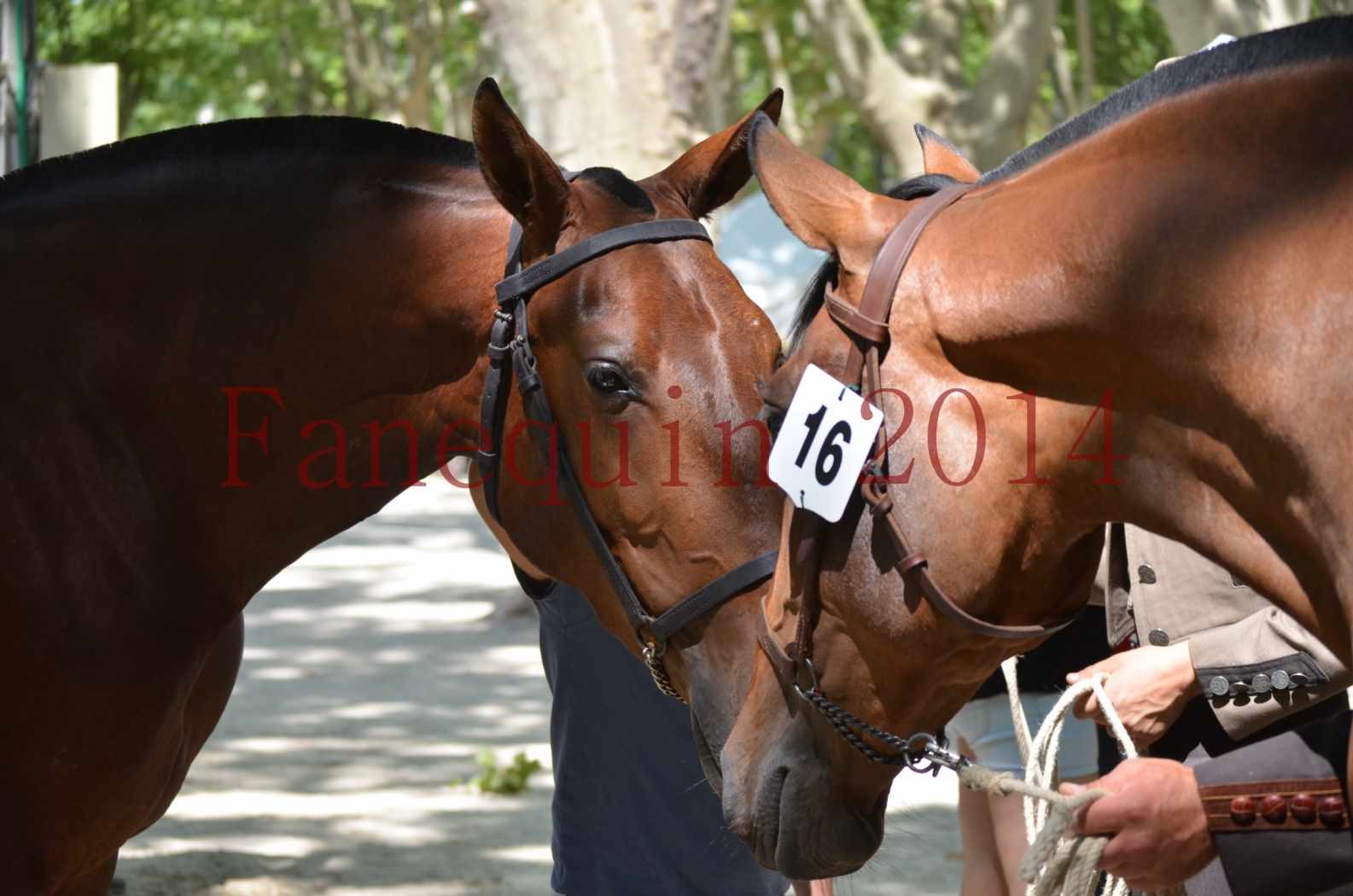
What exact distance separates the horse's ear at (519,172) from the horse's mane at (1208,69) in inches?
35.1

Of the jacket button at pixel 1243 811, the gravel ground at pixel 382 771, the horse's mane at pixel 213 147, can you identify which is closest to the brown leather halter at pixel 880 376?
the jacket button at pixel 1243 811

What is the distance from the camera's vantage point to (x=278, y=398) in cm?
276

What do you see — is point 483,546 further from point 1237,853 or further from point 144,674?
point 1237,853

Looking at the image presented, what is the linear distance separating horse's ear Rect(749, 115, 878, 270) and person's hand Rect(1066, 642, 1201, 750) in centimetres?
95

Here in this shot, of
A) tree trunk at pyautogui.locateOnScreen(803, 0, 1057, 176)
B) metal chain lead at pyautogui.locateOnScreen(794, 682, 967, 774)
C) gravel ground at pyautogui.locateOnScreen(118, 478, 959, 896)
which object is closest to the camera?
metal chain lead at pyautogui.locateOnScreen(794, 682, 967, 774)

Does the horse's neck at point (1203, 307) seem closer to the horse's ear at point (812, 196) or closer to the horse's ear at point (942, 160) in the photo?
the horse's ear at point (812, 196)

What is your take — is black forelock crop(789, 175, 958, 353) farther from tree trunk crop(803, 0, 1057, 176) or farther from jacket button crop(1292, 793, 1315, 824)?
tree trunk crop(803, 0, 1057, 176)

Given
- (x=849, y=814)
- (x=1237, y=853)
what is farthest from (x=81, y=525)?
(x=1237, y=853)

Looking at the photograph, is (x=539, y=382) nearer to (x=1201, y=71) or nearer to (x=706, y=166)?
(x=706, y=166)

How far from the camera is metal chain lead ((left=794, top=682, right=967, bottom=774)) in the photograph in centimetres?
220

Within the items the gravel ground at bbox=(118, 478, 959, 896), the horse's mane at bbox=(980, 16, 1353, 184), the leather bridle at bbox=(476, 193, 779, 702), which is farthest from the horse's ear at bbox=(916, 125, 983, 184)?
the gravel ground at bbox=(118, 478, 959, 896)

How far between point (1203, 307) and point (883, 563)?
1.78 feet

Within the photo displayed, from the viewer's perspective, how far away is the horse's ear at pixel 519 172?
2584 mm

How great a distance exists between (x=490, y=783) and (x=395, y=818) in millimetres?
531
